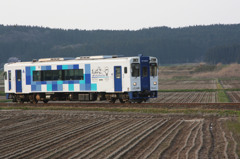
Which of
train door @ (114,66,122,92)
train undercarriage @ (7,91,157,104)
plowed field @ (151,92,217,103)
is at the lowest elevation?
plowed field @ (151,92,217,103)

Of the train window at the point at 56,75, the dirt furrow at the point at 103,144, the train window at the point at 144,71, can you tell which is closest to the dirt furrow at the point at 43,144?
the dirt furrow at the point at 103,144

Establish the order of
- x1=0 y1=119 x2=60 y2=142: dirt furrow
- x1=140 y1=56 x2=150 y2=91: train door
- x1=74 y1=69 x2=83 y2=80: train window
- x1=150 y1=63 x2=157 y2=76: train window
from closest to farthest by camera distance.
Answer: x1=0 y1=119 x2=60 y2=142: dirt furrow → x1=140 y1=56 x2=150 y2=91: train door → x1=150 y1=63 x2=157 y2=76: train window → x1=74 y1=69 x2=83 y2=80: train window

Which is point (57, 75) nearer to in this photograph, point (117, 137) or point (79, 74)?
point (79, 74)

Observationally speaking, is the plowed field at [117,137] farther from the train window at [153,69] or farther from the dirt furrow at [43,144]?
the train window at [153,69]

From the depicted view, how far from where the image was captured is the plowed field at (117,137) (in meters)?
14.4

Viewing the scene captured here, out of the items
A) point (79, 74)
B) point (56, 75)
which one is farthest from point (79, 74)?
point (56, 75)

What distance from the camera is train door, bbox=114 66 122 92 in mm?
32375

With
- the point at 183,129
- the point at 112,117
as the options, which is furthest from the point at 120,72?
the point at 183,129

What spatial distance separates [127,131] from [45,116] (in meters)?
9.36

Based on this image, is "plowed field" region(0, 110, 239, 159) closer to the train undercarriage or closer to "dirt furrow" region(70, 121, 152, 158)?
"dirt furrow" region(70, 121, 152, 158)

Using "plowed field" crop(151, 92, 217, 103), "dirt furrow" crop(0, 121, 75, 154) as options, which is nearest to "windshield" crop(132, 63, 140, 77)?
"plowed field" crop(151, 92, 217, 103)

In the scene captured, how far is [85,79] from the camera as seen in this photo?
112ft

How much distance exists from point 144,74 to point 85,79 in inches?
181

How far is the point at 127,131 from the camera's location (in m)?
19.4
